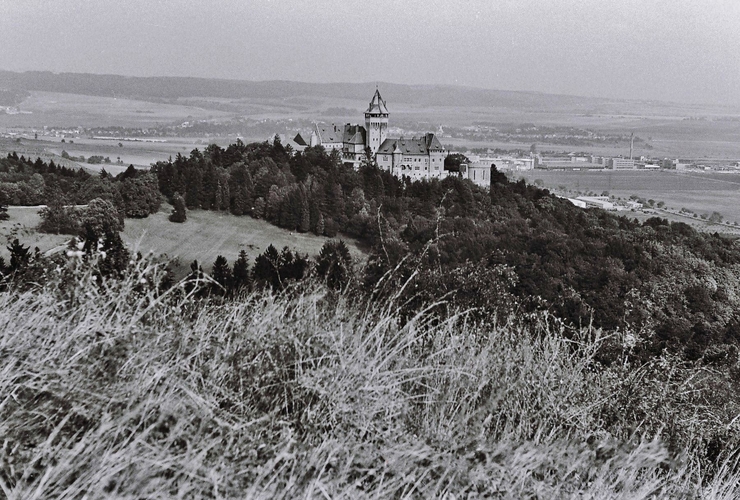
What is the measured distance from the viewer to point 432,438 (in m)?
2.58

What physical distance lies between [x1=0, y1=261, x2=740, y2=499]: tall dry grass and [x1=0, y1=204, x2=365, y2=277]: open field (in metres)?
26.9

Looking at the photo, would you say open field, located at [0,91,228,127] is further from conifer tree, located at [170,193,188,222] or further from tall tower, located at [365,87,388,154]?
conifer tree, located at [170,193,188,222]

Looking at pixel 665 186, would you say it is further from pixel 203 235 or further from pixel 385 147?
pixel 203 235

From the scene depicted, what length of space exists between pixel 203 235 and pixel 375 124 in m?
21.0

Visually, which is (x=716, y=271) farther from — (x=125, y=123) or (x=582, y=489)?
(x=125, y=123)

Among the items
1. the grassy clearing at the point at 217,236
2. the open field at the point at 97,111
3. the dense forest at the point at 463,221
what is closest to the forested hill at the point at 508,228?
the dense forest at the point at 463,221

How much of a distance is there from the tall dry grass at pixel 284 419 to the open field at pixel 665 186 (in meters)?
79.7

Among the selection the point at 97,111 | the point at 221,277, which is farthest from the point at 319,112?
the point at 221,277

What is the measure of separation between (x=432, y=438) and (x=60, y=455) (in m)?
1.26

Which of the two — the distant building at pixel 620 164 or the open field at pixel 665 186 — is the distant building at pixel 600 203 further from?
the distant building at pixel 620 164

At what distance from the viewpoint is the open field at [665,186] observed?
264ft

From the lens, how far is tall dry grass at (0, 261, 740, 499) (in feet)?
6.79

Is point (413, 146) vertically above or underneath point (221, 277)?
above

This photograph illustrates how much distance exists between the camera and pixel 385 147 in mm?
53688
